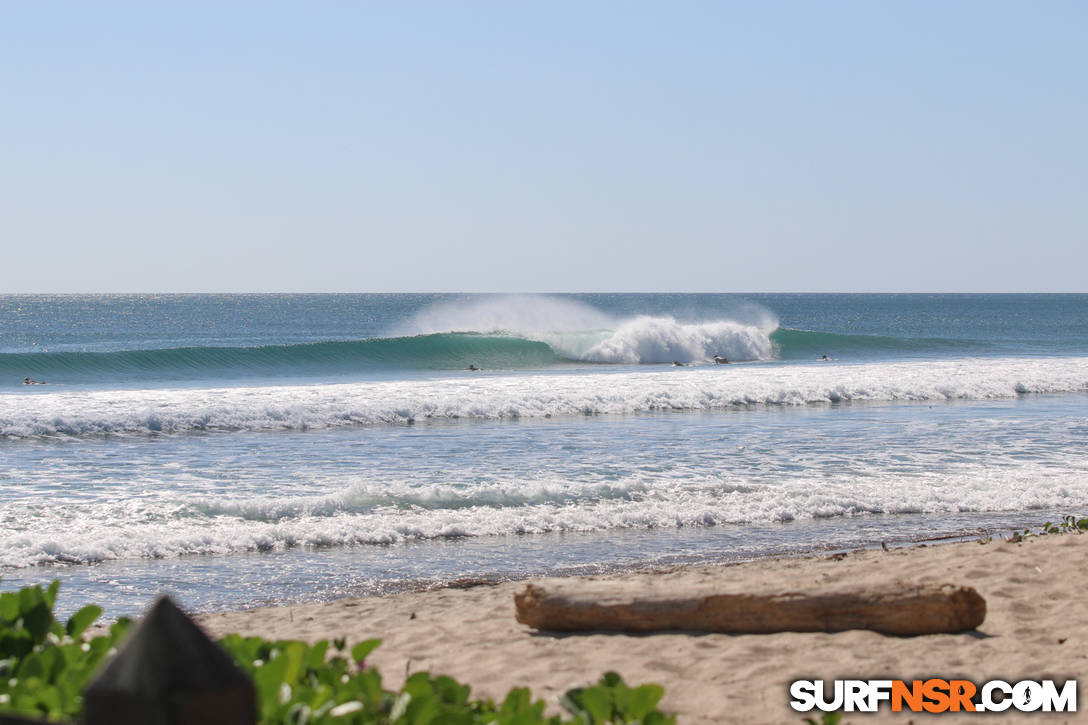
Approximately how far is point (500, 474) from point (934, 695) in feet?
22.7

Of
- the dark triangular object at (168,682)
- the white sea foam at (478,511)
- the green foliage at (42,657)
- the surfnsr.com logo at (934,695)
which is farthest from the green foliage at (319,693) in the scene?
the white sea foam at (478,511)

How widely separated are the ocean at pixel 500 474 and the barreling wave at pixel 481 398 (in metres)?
0.07

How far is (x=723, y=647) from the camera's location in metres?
4.63

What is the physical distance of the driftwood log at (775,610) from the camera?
4.78m

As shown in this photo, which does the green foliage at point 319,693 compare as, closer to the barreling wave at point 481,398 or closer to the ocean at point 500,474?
the ocean at point 500,474

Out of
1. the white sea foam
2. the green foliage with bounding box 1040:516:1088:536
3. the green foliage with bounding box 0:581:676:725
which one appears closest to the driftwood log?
the green foliage with bounding box 0:581:676:725

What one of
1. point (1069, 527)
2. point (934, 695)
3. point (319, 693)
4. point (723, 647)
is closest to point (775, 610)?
point (723, 647)

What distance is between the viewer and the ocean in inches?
292

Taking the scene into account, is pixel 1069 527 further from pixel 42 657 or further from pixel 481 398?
pixel 481 398

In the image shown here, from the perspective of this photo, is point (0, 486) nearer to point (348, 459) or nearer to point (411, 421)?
point (348, 459)

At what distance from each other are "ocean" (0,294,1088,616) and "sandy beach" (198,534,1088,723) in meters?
0.95

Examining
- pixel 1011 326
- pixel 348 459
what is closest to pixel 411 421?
pixel 348 459

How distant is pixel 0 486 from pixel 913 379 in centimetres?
1818

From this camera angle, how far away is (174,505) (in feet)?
29.2
